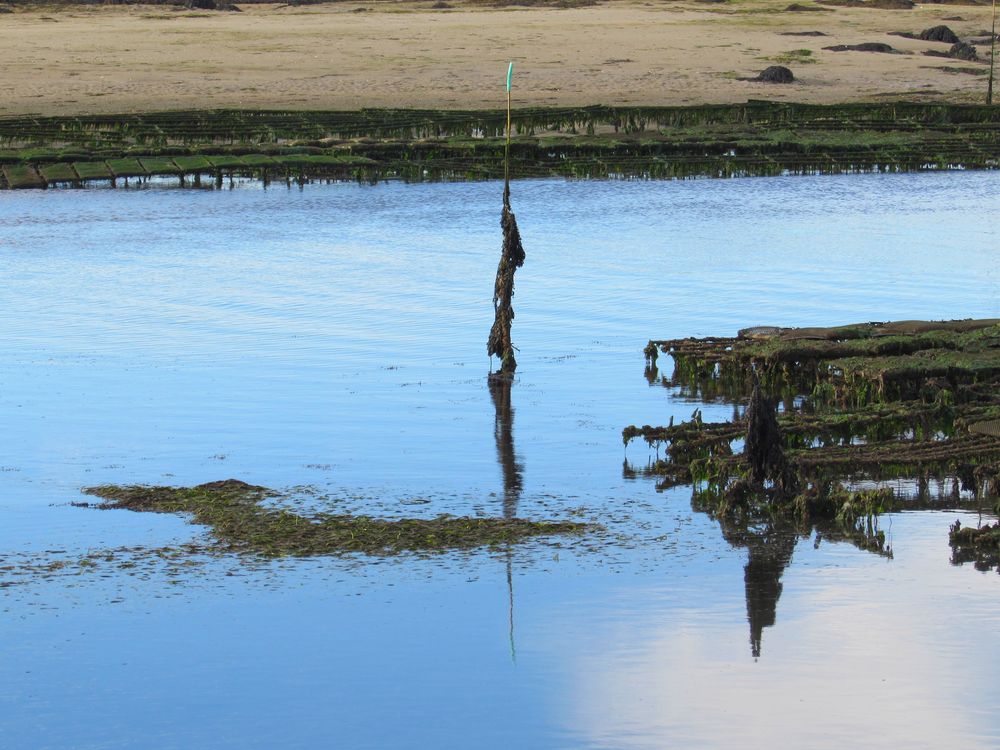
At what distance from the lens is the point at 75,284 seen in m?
29.0

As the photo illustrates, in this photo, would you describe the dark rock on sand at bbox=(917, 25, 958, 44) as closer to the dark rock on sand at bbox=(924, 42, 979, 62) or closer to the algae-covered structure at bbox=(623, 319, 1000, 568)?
the dark rock on sand at bbox=(924, 42, 979, 62)

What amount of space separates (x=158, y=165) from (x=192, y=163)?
1001mm

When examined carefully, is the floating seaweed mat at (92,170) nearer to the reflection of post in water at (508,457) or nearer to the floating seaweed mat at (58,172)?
the floating seaweed mat at (58,172)

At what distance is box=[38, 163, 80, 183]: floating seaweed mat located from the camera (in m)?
41.8

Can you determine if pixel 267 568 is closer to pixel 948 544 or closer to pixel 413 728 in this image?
pixel 413 728

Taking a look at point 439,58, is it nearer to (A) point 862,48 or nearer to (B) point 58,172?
(A) point 862,48

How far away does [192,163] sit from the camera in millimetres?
43375

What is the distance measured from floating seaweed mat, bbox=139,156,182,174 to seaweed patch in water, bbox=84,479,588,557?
29.0 m

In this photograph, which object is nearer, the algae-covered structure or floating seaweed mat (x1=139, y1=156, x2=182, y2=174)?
the algae-covered structure

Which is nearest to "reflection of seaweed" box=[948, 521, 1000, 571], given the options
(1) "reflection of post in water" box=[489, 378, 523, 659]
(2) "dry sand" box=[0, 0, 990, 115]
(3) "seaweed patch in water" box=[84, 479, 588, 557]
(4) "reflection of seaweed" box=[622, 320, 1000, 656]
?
(4) "reflection of seaweed" box=[622, 320, 1000, 656]

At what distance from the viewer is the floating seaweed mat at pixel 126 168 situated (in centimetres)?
4206

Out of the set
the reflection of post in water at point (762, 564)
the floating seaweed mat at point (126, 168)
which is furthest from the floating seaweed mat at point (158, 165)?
the reflection of post in water at point (762, 564)

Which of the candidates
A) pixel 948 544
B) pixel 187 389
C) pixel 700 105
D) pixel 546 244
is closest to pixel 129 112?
pixel 700 105

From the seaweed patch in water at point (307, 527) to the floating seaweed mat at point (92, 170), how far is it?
2904cm
